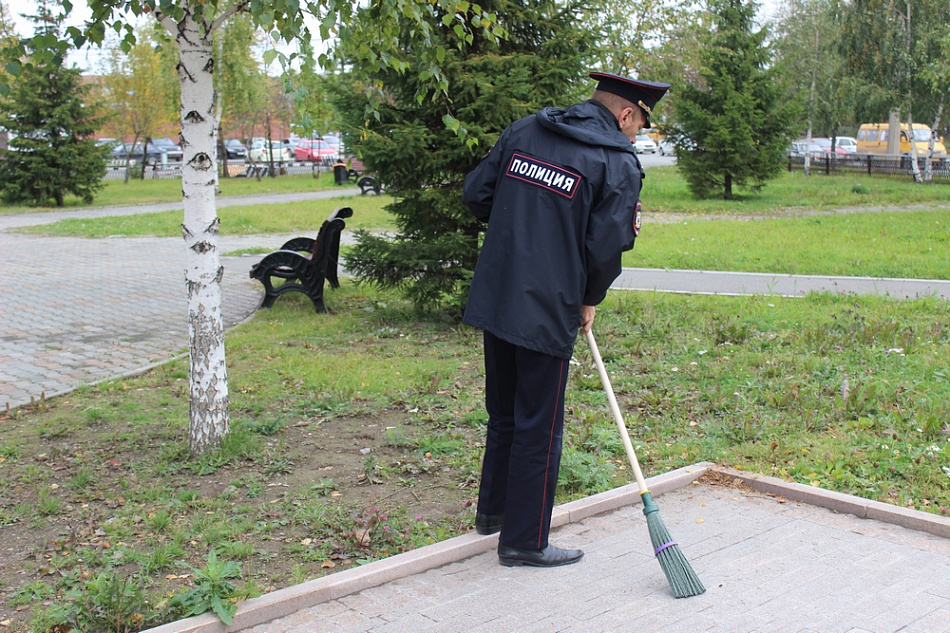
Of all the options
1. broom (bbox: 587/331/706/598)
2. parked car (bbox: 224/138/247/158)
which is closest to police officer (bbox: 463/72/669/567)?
broom (bbox: 587/331/706/598)

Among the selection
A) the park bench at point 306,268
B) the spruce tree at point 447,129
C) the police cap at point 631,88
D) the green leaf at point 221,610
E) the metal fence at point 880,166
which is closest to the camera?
the green leaf at point 221,610

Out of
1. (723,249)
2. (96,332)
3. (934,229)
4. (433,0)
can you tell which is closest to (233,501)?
(433,0)

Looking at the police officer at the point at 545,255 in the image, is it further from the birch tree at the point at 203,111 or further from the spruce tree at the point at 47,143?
the spruce tree at the point at 47,143

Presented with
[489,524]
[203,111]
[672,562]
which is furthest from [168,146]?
[672,562]

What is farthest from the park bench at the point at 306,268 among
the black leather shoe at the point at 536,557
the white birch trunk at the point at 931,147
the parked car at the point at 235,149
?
the parked car at the point at 235,149

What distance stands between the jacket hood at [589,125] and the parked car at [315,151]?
41590 millimetres

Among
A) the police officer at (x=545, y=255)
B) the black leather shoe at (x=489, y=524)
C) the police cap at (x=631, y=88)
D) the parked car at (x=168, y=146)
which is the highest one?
the parked car at (x=168, y=146)

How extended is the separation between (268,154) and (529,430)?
43.6 meters

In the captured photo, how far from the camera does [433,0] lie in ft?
18.2

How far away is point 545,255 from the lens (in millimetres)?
3568

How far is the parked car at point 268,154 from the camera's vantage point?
4412 cm

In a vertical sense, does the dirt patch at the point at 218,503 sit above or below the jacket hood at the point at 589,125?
below

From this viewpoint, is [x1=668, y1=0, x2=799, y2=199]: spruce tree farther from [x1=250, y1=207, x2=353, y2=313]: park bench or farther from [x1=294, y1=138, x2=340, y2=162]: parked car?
[x1=294, y1=138, x2=340, y2=162]: parked car

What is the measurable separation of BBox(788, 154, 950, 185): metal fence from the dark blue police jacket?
2939 cm
